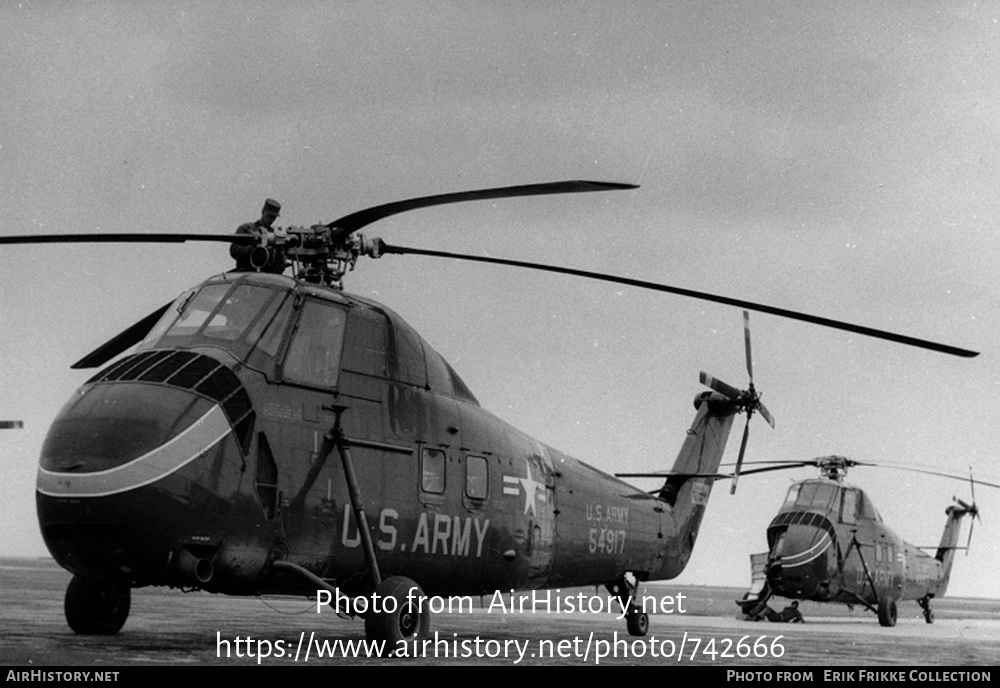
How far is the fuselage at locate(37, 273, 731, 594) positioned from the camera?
980 cm

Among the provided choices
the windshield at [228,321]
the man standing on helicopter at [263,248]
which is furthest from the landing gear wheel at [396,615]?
the man standing on helicopter at [263,248]

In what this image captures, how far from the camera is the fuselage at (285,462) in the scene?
980 centimetres

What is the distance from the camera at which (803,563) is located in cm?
2620

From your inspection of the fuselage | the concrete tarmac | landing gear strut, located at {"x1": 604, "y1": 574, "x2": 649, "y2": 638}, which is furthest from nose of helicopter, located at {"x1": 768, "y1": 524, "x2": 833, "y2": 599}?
the fuselage

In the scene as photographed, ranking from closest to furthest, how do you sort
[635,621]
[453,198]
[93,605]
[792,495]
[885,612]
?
[453,198] → [93,605] → [635,621] → [792,495] → [885,612]

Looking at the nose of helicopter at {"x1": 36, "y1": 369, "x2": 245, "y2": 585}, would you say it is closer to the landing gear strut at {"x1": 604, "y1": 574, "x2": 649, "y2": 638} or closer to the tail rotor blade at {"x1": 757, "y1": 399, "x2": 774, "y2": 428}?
the landing gear strut at {"x1": 604, "y1": 574, "x2": 649, "y2": 638}

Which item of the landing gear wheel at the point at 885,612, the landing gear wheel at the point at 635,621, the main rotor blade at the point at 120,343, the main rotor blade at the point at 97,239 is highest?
the main rotor blade at the point at 97,239

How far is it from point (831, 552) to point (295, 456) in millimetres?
18767

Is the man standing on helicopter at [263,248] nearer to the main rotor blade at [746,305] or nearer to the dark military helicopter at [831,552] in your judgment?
the main rotor blade at [746,305]

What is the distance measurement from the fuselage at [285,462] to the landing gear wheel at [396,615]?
0.81 meters

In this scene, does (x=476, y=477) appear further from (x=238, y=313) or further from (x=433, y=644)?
(x=238, y=313)

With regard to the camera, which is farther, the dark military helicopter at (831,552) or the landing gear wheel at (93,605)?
the dark military helicopter at (831,552)

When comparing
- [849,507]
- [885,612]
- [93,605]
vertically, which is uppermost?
[849,507]

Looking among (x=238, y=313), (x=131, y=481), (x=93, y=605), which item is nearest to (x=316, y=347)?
(x=238, y=313)
